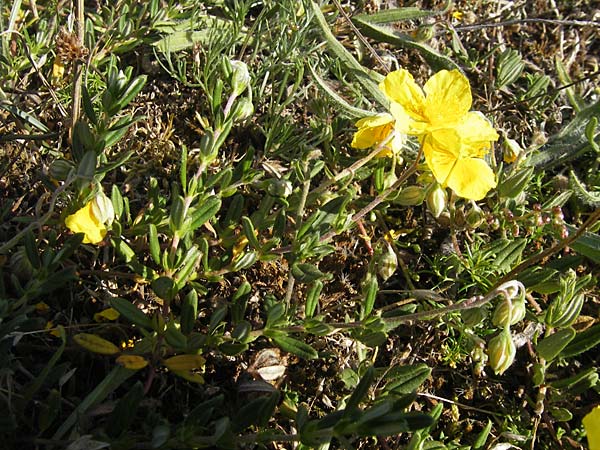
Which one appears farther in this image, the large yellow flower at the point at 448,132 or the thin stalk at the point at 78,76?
the large yellow flower at the point at 448,132

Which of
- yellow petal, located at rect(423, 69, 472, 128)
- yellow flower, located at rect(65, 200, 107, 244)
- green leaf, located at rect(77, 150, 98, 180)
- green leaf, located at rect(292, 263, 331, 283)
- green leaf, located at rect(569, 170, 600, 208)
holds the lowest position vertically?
green leaf, located at rect(569, 170, 600, 208)

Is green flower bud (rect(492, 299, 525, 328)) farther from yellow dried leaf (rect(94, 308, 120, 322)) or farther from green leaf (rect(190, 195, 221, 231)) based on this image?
yellow dried leaf (rect(94, 308, 120, 322))

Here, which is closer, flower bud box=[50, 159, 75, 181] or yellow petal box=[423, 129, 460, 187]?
flower bud box=[50, 159, 75, 181]

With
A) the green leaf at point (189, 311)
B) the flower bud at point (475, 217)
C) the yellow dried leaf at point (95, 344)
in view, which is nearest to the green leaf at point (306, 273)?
the green leaf at point (189, 311)

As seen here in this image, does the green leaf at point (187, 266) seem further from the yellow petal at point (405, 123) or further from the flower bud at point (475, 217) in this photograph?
the flower bud at point (475, 217)

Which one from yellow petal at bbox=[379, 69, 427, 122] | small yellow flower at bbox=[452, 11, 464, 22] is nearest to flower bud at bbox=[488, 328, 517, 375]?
yellow petal at bbox=[379, 69, 427, 122]

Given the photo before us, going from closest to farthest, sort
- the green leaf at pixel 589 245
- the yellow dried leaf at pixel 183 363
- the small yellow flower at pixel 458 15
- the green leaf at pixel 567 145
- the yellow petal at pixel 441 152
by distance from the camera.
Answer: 1. the yellow dried leaf at pixel 183 363
2. the yellow petal at pixel 441 152
3. the green leaf at pixel 589 245
4. the green leaf at pixel 567 145
5. the small yellow flower at pixel 458 15

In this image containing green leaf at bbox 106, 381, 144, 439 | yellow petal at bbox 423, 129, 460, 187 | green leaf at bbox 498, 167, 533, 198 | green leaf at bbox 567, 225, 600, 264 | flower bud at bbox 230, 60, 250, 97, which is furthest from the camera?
green leaf at bbox 567, 225, 600, 264

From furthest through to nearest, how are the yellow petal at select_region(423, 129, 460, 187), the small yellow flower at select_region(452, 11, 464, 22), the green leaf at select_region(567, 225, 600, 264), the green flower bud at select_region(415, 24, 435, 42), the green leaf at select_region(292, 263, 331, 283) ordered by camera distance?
1. the small yellow flower at select_region(452, 11, 464, 22)
2. the green flower bud at select_region(415, 24, 435, 42)
3. the green leaf at select_region(567, 225, 600, 264)
4. the yellow petal at select_region(423, 129, 460, 187)
5. the green leaf at select_region(292, 263, 331, 283)
